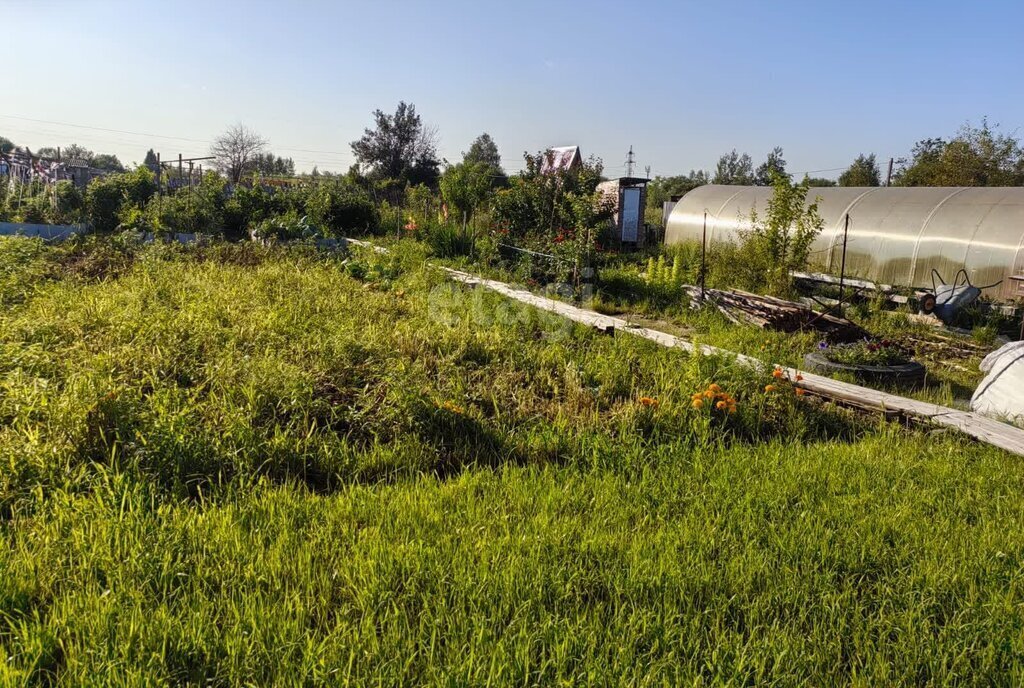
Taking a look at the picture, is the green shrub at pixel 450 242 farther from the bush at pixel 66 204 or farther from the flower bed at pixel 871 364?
the bush at pixel 66 204

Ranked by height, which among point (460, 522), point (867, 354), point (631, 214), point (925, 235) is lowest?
point (460, 522)

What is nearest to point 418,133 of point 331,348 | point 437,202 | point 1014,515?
point 437,202

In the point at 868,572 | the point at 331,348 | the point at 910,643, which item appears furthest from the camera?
the point at 331,348

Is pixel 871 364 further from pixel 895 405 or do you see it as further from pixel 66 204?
pixel 66 204

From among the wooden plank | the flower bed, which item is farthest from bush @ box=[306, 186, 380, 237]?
the flower bed

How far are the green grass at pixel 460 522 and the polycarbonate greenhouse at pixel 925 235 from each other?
7.51 metres

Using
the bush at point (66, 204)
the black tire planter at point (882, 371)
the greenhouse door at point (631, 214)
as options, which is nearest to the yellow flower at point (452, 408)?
the black tire planter at point (882, 371)

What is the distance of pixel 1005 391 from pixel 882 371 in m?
0.95

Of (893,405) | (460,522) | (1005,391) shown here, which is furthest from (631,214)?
(460,522)

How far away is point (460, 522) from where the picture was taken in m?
3.09

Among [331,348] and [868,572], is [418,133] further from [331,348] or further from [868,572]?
[868,572]

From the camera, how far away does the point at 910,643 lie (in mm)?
2316

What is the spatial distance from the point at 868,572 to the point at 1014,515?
1243 mm

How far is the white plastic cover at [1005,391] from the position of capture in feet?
16.6
